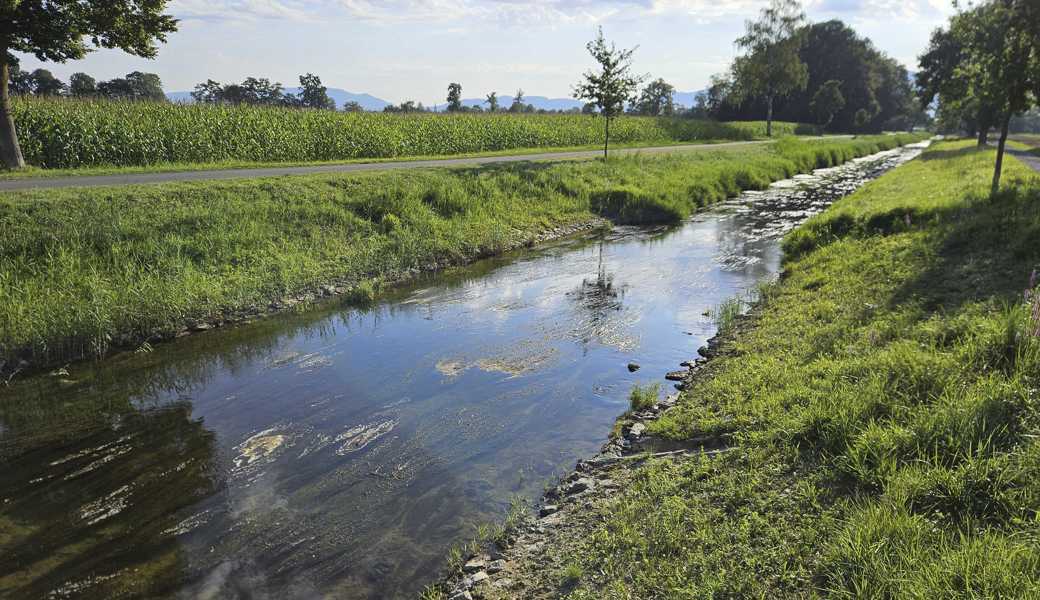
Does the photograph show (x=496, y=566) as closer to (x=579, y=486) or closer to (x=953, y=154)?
(x=579, y=486)

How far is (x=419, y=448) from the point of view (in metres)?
7.56

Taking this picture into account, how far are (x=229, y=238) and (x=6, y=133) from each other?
12.1 meters

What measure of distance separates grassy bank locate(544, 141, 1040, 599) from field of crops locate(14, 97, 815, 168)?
25.3 metres

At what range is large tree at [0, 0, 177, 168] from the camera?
19328 millimetres

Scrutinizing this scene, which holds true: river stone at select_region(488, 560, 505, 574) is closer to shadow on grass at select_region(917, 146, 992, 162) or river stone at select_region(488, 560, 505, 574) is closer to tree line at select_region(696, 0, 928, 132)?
shadow on grass at select_region(917, 146, 992, 162)

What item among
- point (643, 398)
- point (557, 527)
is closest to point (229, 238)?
point (643, 398)

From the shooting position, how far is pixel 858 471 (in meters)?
4.79

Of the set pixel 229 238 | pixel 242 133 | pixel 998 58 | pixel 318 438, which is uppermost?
pixel 998 58

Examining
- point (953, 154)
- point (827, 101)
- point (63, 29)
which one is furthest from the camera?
point (827, 101)

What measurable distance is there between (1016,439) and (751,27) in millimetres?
79333

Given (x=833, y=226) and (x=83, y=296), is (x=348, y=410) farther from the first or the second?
(x=833, y=226)

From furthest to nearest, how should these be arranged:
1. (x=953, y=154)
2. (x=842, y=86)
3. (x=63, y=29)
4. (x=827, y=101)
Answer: (x=842, y=86), (x=827, y=101), (x=953, y=154), (x=63, y=29)

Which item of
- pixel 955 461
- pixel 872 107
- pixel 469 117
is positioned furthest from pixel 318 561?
pixel 872 107

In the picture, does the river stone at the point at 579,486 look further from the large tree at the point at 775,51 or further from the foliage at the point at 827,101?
the foliage at the point at 827,101
